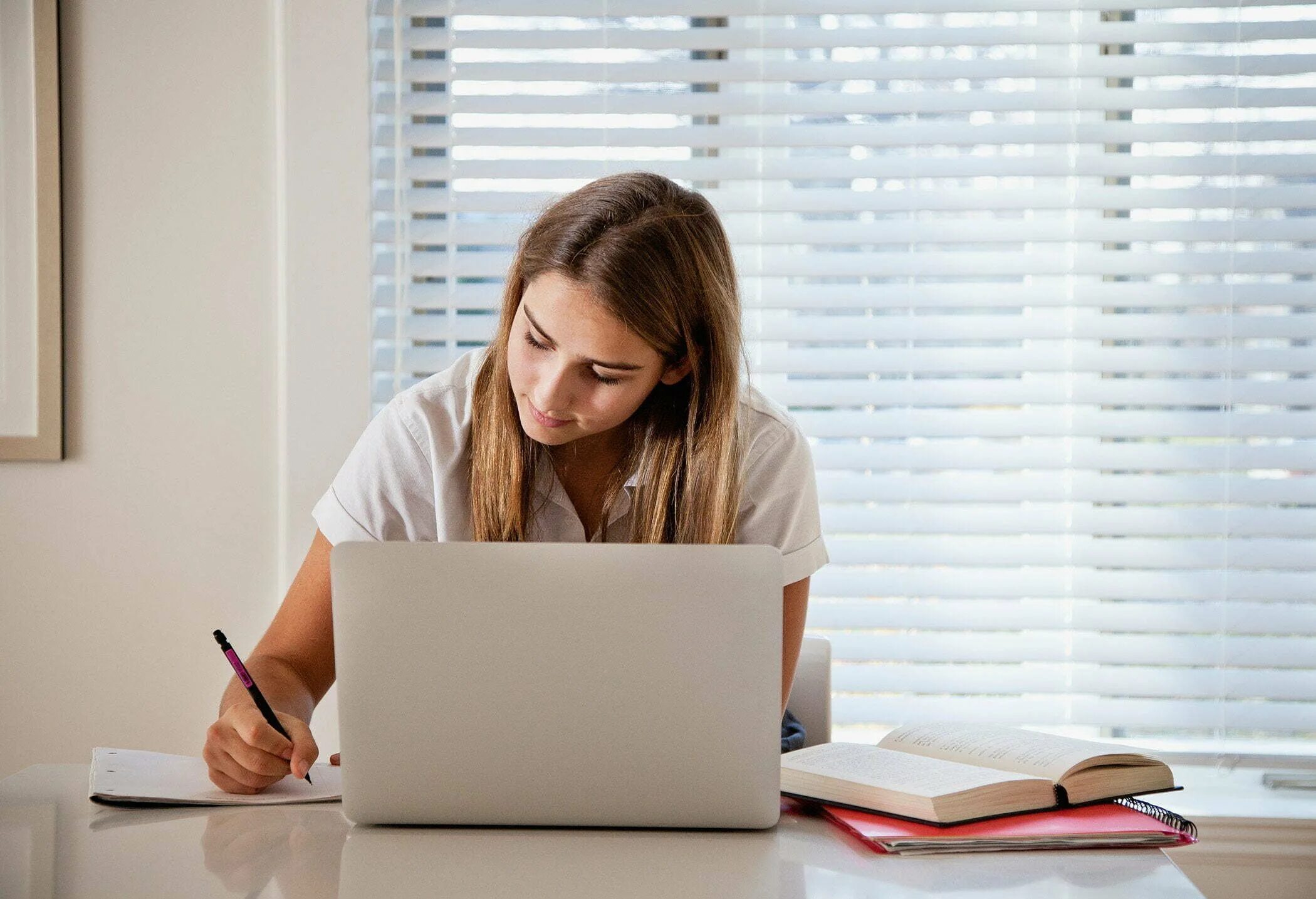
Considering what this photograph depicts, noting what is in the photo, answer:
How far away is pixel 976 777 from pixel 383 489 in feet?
2.71

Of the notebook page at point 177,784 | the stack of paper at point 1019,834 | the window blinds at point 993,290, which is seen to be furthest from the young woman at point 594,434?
the window blinds at point 993,290

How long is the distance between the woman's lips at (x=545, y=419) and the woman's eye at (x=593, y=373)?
62 millimetres

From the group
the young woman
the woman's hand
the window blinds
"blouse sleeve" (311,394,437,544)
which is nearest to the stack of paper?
the young woman

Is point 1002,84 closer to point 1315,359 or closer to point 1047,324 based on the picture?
point 1047,324

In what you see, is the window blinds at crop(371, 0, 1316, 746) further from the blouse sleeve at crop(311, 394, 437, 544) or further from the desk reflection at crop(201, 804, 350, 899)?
the desk reflection at crop(201, 804, 350, 899)

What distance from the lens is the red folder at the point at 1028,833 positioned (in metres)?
0.81

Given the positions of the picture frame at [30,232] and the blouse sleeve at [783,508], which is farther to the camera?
the picture frame at [30,232]

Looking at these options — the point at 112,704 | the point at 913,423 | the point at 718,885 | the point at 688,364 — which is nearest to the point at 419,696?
the point at 718,885

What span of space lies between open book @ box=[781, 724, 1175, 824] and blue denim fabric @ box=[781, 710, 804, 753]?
0.25 metres

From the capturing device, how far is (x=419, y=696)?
795mm

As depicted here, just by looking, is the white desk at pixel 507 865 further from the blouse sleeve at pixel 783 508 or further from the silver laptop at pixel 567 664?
the blouse sleeve at pixel 783 508

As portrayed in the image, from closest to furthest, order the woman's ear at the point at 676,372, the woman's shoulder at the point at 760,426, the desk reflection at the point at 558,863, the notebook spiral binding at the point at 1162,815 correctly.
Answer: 1. the desk reflection at the point at 558,863
2. the notebook spiral binding at the point at 1162,815
3. the woman's ear at the point at 676,372
4. the woman's shoulder at the point at 760,426

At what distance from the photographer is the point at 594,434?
1.49 metres

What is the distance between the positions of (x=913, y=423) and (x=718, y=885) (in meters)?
1.38
